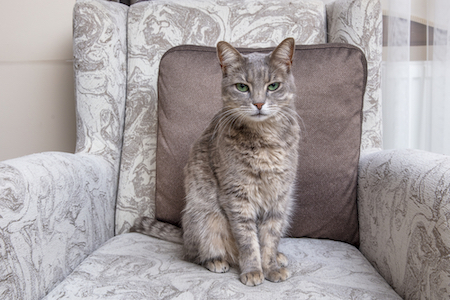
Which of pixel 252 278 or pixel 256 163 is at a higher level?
pixel 256 163

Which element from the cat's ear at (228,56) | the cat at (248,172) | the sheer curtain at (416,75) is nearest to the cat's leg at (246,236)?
the cat at (248,172)

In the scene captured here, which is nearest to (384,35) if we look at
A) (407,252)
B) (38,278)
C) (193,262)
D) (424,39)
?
(424,39)

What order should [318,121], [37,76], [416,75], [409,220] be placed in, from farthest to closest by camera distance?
1. [37,76]
2. [416,75]
3. [318,121]
4. [409,220]

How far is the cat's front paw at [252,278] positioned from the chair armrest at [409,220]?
35cm

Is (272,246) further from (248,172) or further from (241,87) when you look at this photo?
(241,87)

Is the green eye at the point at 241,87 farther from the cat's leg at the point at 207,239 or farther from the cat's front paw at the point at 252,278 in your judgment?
the cat's front paw at the point at 252,278

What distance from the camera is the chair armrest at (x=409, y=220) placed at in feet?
2.41

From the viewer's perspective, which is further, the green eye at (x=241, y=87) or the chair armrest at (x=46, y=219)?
the green eye at (x=241, y=87)

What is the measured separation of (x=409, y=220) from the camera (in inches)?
33.9

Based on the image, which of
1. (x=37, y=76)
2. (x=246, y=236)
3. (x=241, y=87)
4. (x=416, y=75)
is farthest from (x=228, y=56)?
(x=37, y=76)

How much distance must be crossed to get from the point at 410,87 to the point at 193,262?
46.5 inches

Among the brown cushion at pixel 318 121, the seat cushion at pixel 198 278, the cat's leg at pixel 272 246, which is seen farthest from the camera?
the brown cushion at pixel 318 121

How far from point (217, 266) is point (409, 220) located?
0.53 m

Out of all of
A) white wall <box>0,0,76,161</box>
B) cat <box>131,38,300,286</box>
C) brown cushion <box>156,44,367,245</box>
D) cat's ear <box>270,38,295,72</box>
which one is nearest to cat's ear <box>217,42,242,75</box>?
cat <box>131,38,300,286</box>
